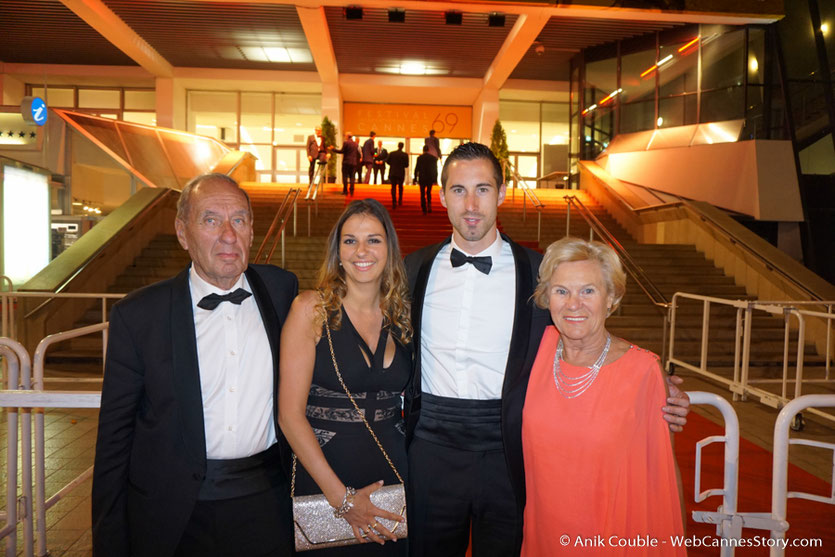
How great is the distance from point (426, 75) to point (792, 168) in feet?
39.4

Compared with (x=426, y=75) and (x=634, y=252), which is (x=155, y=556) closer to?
(x=634, y=252)

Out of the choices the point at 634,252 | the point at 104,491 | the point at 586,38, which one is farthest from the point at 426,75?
the point at 104,491

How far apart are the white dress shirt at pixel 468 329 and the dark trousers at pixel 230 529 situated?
0.79 metres

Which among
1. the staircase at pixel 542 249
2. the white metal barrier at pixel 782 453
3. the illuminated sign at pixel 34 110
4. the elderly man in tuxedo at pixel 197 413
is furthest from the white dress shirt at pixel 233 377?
the illuminated sign at pixel 34 110

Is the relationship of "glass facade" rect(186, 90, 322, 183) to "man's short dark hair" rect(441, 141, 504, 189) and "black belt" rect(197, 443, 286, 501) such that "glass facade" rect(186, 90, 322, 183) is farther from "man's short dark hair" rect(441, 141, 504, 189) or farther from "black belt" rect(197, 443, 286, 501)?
"black belt" rect(197, 443, 286, 501)

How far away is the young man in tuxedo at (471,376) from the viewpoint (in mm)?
2158

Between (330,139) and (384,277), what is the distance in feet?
55.1

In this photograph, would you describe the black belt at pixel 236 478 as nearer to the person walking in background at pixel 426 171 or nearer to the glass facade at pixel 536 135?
the person walking in background at pixel 426 171

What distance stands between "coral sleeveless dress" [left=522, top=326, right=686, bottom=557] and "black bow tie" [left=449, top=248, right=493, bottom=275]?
0.55m

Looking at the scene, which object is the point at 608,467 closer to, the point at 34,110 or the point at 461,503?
the point at 461,503

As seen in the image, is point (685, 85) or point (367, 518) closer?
point (367, 518)

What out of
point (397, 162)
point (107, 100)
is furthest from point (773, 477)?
point (107, 100)

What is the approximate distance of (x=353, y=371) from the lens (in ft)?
6.73

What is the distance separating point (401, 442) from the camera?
84.8 inches
